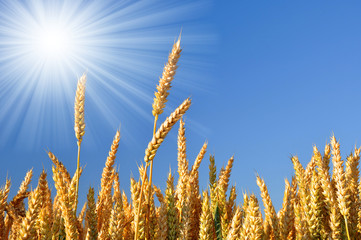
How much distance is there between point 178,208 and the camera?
3746mm

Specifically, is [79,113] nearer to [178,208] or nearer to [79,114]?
[79,114]

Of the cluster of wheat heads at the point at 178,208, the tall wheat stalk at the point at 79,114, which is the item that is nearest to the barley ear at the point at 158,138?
the cluster of wheat heads at the point at 178,208

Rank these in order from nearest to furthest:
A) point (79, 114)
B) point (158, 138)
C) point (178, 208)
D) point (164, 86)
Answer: point (158, 138)
point (164, 86)
point (79, 114)
point (178, 208)

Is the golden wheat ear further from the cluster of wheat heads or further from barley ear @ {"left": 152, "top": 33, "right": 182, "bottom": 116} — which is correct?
barley ear @ {"left": 152, "top": 33, "right": 182, "bottom": 116}

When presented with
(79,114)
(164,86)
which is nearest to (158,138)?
(164,86)

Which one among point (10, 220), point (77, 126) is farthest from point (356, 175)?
point (10, 220)

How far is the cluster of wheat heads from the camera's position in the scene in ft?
9.07

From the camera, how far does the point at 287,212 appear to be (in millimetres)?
3611

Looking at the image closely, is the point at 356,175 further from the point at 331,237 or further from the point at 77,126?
the point at 77,126

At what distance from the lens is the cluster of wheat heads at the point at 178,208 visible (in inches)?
109

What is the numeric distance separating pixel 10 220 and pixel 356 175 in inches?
156

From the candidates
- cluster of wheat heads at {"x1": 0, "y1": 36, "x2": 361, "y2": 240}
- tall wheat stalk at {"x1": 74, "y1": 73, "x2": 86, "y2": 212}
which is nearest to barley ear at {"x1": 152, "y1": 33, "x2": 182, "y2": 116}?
cluster of wheat heads at {"x1": 0, "y1": 36, "x2": 361, "y2": 240}

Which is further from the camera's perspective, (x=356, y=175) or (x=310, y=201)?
(x=356, y=175)

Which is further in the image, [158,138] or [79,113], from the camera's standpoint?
[79,113]
